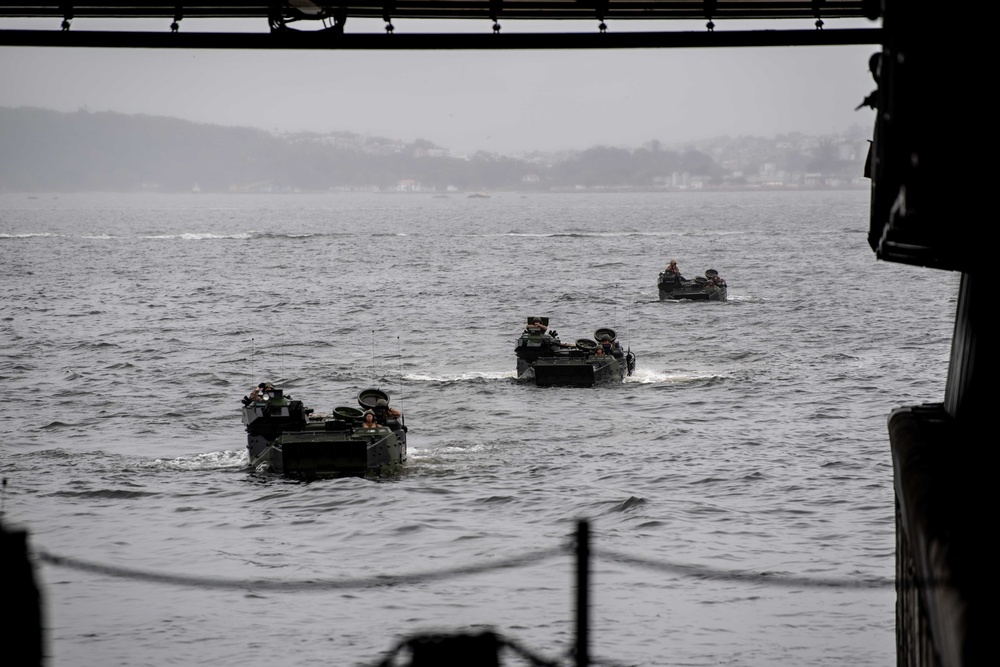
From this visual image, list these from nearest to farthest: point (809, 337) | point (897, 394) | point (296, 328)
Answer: point (897, 394) < point (809, 337) < point (296, 328)

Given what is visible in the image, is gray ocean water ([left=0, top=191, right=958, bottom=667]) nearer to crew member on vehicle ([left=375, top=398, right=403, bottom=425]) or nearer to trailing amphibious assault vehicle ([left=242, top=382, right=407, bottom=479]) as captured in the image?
trailing amphibious assault vehicle ([left=242, top=382, right=407, bottom=479])

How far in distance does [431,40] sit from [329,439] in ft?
71.1

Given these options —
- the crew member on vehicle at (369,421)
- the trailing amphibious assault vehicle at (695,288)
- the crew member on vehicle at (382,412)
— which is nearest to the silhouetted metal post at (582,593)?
the crew member on vehicle at (369,421)

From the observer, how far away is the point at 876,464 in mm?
37125

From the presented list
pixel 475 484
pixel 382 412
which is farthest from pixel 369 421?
pixel 475 484

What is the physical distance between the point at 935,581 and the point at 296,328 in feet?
246

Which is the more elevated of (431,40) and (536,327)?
(431,40)

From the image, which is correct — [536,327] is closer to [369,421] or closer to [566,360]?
[566,360]

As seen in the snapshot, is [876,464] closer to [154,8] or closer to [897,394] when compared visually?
[897,394]

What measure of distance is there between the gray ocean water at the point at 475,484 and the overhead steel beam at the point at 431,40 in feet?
19.3

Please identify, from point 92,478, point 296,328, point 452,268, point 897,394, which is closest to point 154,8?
point 92,478

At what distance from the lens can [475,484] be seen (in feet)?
111

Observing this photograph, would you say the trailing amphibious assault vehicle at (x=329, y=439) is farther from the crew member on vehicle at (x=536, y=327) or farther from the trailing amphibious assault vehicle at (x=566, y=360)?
the crew member on vehicle at (x=536, y=327)

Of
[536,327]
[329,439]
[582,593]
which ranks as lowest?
[329,439]
